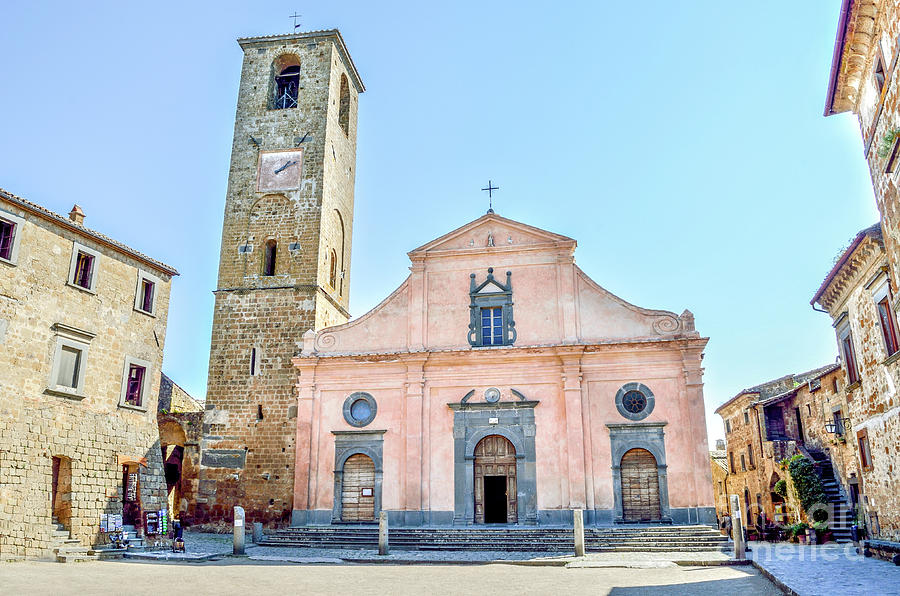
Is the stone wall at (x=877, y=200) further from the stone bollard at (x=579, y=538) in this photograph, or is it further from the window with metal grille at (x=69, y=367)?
the window with metal grille at (x=69, y=367)

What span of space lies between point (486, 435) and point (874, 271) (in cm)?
1155

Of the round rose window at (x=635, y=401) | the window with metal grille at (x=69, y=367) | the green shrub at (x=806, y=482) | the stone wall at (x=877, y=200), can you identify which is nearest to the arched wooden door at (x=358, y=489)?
the round rose window at (x=635, y=401)

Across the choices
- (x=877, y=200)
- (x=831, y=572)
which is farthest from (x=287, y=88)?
(x=831, y=572)

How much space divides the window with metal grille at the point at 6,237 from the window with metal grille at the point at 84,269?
189 centimetres

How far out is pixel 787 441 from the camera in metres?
28.0

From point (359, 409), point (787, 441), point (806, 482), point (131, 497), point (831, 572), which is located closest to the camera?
point (831, 572)

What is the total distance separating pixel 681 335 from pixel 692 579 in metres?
10.0

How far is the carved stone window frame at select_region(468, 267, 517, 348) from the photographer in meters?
22.9

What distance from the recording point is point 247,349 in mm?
24891

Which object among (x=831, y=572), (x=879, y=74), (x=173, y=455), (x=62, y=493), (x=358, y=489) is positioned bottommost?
(x=831, y=572)

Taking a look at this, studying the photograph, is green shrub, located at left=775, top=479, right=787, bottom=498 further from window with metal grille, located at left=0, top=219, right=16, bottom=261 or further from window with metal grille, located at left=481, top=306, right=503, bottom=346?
window with metal grille, located at left=0, top=219, right=16, bottom=261

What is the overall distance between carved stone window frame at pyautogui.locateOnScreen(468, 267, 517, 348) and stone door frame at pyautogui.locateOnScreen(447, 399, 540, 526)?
6.82 ft

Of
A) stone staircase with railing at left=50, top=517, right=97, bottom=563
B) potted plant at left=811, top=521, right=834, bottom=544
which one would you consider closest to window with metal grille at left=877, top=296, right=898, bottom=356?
potted plant at left=811, top=521, right=834, bottom=544

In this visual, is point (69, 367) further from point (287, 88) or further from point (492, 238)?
point (287, 88)
